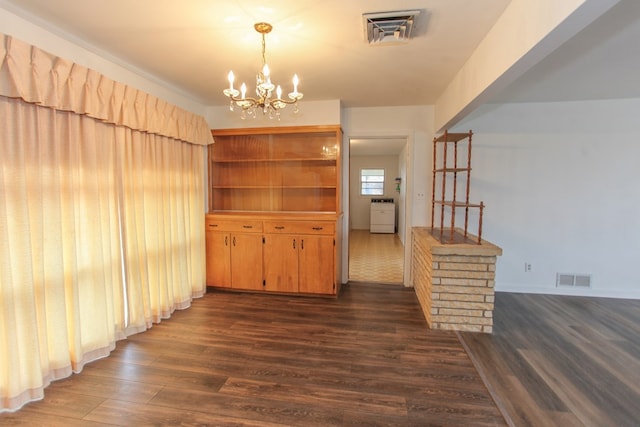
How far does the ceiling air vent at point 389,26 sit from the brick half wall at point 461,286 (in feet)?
5.86

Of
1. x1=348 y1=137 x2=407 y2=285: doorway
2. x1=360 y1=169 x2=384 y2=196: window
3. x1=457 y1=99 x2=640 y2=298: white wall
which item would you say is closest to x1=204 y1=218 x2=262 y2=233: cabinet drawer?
x1=348 y1=137 x2=407 y2=285: doorway

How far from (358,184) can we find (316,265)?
5.86 metres

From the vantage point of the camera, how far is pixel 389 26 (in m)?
1.95

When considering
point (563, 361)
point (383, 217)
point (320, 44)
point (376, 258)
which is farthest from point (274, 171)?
point (383, 217)

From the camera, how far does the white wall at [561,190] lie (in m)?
3.56

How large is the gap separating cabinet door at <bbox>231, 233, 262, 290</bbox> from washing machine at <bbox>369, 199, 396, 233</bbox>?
544 centimetres

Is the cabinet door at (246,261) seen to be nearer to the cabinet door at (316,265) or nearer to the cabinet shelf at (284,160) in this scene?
the cabinet door at (316,265)

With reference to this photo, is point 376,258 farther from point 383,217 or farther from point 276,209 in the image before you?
point 383,217

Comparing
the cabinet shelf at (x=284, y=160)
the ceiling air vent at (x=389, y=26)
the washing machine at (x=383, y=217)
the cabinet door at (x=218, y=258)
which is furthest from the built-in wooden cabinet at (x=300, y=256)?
the washing machine at (x=383, y=217)

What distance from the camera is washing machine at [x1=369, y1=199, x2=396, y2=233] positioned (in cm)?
849

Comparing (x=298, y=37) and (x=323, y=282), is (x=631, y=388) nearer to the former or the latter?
(x=323, y=282)

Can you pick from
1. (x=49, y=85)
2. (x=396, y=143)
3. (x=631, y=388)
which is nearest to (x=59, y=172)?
(x=49, y=85)

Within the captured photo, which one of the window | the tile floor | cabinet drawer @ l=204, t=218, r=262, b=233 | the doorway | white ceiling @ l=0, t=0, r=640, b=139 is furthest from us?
the window

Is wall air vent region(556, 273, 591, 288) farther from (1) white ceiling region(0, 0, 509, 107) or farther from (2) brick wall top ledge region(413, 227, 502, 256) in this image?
(1) white ceiling region(0, 0, 509, 107)
